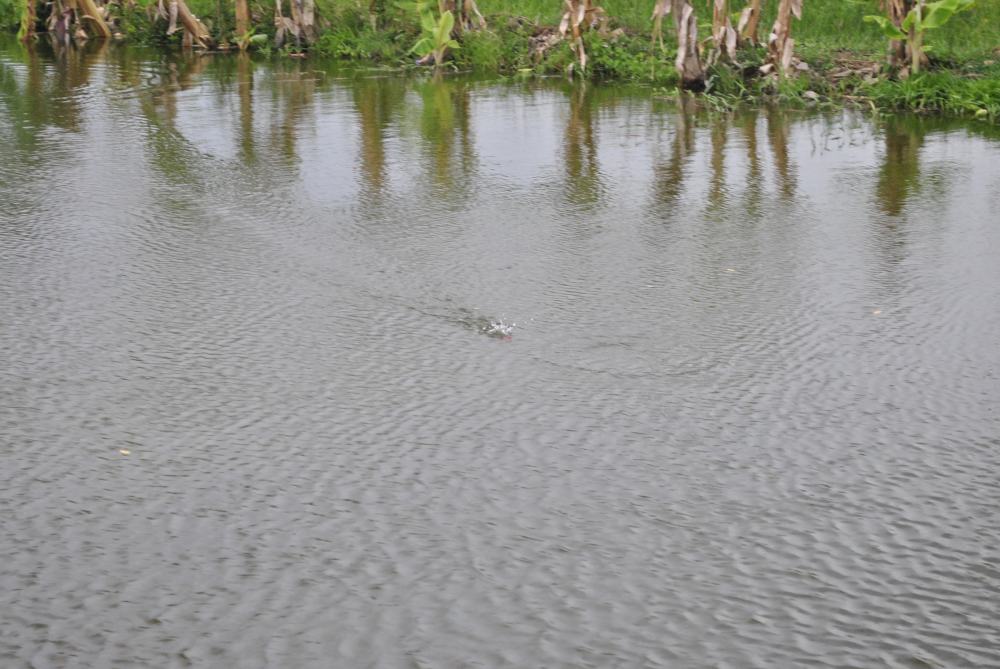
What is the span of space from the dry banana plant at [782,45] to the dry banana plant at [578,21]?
2.52 metres

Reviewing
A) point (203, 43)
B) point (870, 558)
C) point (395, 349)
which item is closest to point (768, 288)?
point (395, 349)

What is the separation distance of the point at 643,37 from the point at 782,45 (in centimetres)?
320

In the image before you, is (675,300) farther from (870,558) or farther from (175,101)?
(175,101)

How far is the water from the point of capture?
407 cm

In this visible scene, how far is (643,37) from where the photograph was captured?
17578 millimetres

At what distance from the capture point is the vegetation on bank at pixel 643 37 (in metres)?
14.2

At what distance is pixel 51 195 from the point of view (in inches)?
382

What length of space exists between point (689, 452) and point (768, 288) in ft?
7.90

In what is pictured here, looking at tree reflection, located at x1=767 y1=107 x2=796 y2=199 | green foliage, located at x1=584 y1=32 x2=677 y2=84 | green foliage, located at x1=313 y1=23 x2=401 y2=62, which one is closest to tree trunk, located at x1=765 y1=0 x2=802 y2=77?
tree reflection, located at x1=767 y1=107 x2=796 y2=199

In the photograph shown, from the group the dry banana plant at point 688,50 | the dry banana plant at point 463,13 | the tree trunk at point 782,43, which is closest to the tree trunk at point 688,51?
the dry banana plant at point 688,50

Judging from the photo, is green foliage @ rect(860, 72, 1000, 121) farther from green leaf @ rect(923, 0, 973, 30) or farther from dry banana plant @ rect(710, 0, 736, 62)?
dry banana plant @ rect(710, 0, 736, 62)

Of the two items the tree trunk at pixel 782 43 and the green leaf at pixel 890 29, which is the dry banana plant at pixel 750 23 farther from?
the green leaf at pixel 890 29

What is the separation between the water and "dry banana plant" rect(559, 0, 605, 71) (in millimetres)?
5878

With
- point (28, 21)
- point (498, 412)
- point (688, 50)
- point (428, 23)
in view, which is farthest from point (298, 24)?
point (498, 412)
